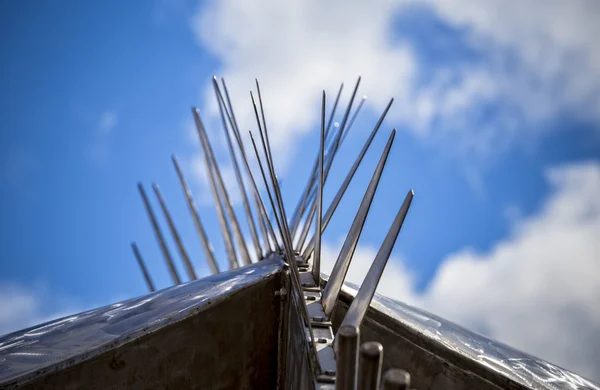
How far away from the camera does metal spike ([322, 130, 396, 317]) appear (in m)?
0.97

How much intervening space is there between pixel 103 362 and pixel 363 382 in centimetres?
67

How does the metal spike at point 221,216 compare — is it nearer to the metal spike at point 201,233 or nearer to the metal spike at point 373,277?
the metal spike at point 201,233

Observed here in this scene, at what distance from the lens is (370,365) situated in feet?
1.37

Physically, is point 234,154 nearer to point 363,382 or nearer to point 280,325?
point 280,325

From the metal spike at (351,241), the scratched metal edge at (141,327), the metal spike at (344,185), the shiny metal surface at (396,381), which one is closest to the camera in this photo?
the shiny metal surface at (396,381)

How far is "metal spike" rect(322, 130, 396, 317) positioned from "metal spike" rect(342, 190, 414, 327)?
7.2 inches

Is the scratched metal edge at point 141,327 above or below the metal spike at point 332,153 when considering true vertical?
below

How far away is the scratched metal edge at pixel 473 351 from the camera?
1.06 meters

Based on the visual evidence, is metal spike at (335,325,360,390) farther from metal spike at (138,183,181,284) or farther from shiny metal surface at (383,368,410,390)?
metal spike at (138,183,181,284)

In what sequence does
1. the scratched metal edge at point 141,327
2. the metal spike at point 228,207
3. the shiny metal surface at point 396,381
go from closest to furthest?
the shiny metal surface at point 396,381, the scratched metal edge at point 141,327, the metal spike at point 228,207

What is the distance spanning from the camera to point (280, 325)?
1214 millimetres

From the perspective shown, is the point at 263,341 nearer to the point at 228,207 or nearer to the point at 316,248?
the point at 316,248

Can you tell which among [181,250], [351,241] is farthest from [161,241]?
[351,241]

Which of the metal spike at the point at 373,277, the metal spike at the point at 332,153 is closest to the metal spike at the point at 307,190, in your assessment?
the metal spike at the point at 332,153
